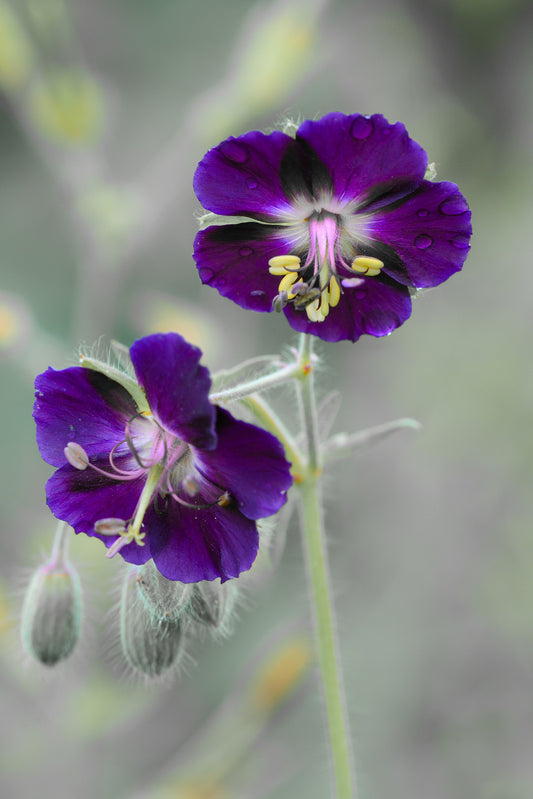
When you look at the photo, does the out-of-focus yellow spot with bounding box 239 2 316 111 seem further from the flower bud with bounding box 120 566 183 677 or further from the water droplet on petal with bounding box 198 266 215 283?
the flower bud with bounding box 120 566 183 677

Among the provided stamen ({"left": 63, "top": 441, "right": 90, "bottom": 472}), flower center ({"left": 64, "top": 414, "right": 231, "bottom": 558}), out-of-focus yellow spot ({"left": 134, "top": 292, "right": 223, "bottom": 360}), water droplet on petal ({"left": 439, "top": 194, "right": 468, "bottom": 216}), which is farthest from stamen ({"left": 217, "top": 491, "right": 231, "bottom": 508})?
out-of-focus yellow spot ({"left": 134, "top": 292, "right": 223, "bottom": 360})

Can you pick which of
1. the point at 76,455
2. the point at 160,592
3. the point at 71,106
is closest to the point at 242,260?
the point at 76,455

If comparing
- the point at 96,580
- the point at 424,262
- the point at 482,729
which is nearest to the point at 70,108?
the point at 96,580

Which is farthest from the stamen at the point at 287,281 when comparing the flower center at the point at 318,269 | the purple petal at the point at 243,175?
the purple petal at the point at 243,175

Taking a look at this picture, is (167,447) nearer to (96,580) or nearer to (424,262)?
(424,262)

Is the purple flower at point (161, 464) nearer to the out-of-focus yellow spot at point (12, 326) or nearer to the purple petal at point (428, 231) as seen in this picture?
the purple petal at point (428, 231)

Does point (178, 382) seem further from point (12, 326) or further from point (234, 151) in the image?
point (12, 326)

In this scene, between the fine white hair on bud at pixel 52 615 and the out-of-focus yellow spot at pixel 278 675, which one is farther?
the out-of-focus yellow spot at pixel 278 675
